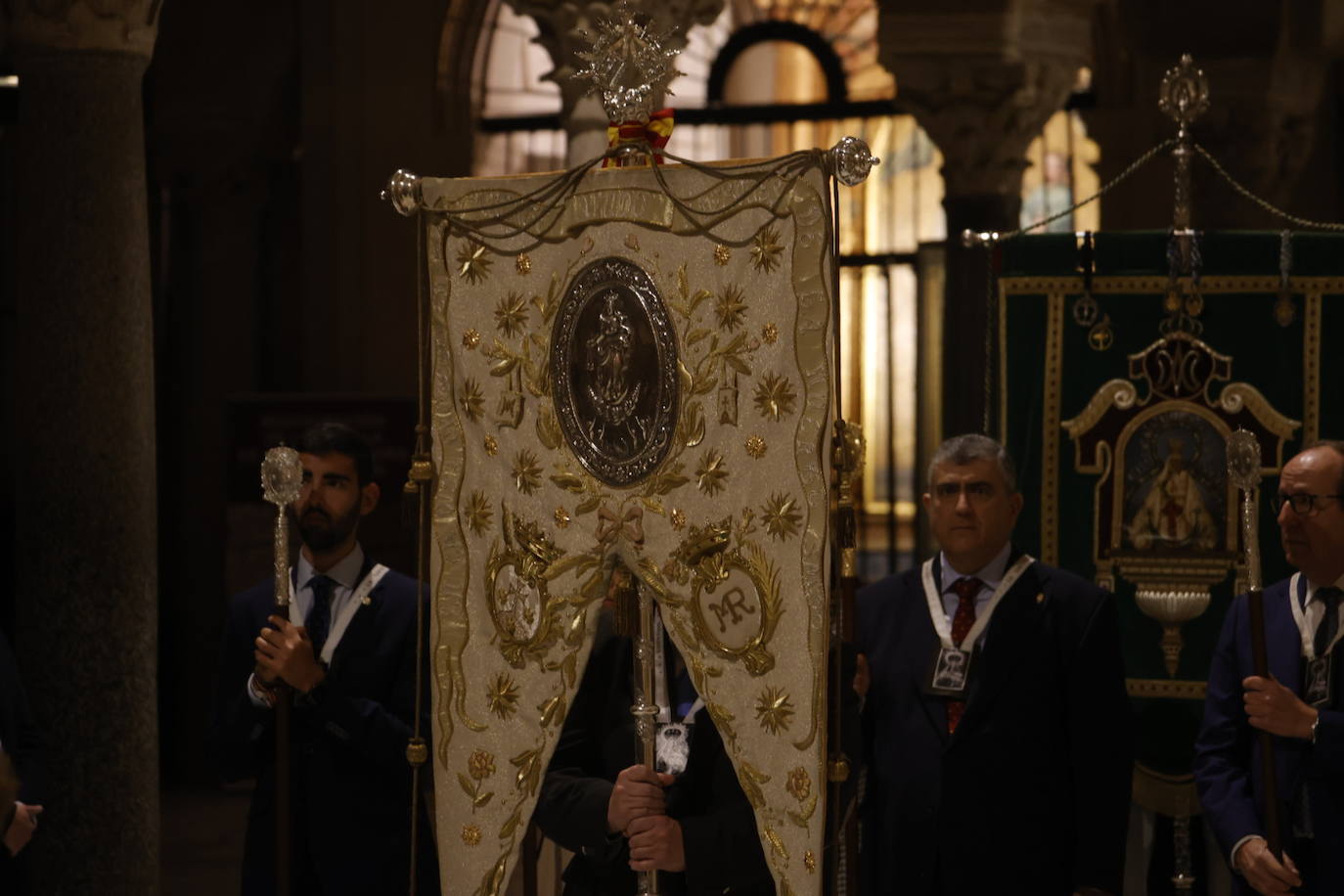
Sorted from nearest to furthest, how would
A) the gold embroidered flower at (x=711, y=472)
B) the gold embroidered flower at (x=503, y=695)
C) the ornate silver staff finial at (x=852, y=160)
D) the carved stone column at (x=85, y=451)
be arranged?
the ornate silver staff finial at (x=852, y=160) → the gold embroidered flower at (x=711, y=472) → the gold embroidered flower at (x=503, y=695) → the carved stone column at (x=85, y=451)

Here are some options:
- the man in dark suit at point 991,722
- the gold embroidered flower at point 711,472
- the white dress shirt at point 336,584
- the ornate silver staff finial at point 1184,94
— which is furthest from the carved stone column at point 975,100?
the gold embroidered flower at point 711,472

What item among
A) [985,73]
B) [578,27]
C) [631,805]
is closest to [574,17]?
[578,27]

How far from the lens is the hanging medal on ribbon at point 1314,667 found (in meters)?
4.52

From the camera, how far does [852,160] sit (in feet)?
11.7

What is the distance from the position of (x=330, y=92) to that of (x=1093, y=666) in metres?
7.10

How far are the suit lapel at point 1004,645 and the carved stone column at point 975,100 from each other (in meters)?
3.98

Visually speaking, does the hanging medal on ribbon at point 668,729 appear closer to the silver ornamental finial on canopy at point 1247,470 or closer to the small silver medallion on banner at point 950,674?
the small silver medallion on banner at point 950,674

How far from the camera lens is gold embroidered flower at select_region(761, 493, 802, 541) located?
3.69 metres

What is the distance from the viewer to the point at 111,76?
6195 mm

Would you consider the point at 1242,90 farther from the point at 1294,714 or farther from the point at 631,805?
the point at 631,805

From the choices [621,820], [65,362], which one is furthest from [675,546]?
[65,362]

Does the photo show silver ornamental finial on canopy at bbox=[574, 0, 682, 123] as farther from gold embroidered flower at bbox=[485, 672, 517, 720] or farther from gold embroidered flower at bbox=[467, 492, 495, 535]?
gold embroidered flower at bbox=[485, 672, 517, 720]

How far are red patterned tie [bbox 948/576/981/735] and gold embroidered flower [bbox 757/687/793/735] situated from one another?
1.04 metres

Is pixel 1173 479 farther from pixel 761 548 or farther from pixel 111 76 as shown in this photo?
pixel 111 76
